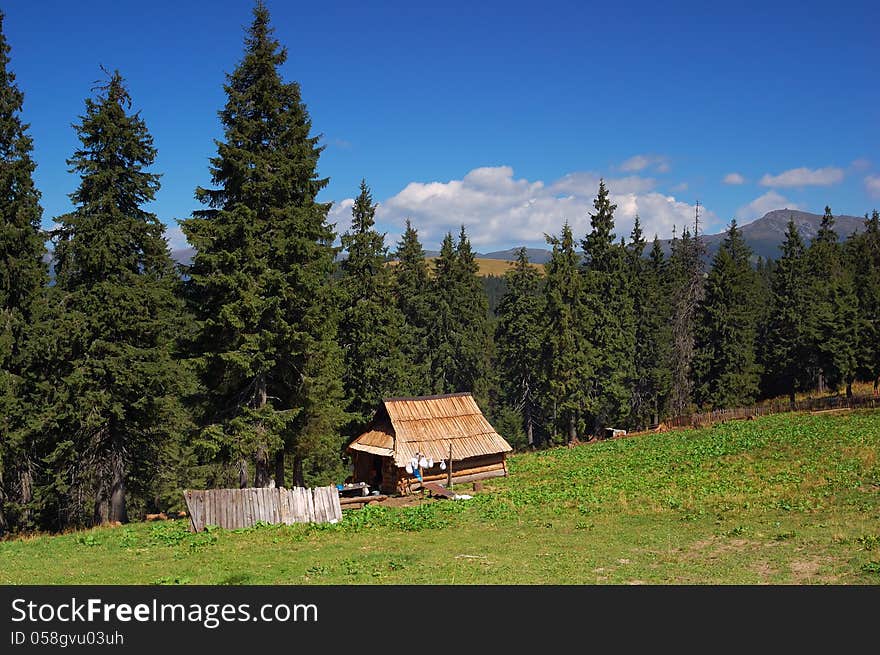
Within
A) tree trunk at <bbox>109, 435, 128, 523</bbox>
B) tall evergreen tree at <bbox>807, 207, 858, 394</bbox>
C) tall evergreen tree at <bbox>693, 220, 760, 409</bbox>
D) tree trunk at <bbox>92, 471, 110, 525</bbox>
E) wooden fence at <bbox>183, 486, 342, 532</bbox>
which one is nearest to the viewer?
wooden fence at <bbox>183, 486, 342, 532</bbox>

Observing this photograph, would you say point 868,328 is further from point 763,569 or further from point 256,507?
point 256,507

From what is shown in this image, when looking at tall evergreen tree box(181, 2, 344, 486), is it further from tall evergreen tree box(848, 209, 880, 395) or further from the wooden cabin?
tall evergreen tree box(848, 209, 880, 395)

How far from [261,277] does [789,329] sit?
59.3 m

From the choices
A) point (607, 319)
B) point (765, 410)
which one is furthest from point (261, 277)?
point (765, 410)

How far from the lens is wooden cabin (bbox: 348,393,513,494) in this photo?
30.0 metres

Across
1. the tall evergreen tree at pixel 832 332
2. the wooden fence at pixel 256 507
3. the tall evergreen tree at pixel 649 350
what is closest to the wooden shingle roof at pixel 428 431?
the wooden fence at pixel 256 507

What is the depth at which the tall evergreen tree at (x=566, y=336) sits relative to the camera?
49.5 meters

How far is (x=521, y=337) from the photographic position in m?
58.4

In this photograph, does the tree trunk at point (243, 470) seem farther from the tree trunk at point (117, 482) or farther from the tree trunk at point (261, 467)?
the tree trunk at point (117, 482)

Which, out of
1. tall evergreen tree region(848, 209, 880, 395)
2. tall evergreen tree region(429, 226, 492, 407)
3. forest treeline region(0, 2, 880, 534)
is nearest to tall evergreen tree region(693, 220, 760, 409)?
tall evergreen tree region(848, 209, 880, 395)

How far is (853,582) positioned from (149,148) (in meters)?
27.2

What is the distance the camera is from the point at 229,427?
2402cm

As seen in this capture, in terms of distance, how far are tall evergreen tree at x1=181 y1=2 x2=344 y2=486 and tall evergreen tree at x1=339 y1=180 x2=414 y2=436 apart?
11.0m

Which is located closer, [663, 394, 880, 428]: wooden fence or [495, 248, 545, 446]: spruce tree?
[663, 394, 880, 428]: wooden fence
